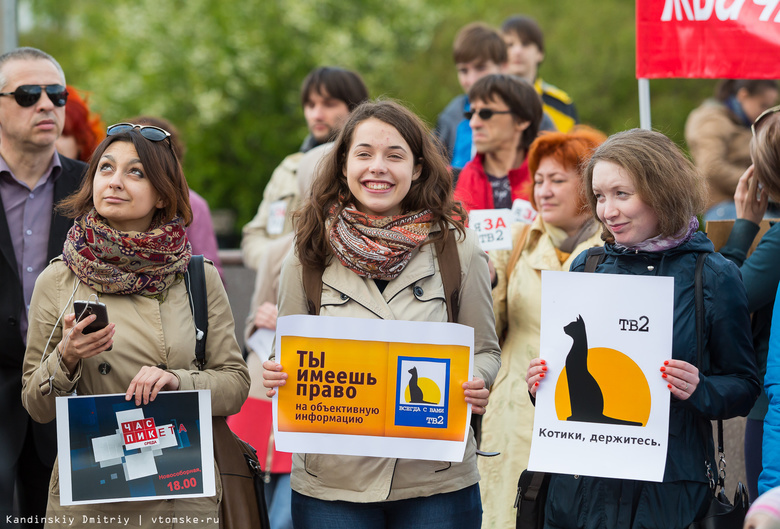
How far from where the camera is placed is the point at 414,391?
3262mm

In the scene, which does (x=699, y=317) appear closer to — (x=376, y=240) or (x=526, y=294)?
(x=376, y=240)

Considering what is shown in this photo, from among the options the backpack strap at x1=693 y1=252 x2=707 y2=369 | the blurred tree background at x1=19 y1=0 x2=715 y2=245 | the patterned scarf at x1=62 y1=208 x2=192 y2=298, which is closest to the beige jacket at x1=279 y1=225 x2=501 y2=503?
the patterned scarf at x1=62 y1=208 x2=192 y2=298

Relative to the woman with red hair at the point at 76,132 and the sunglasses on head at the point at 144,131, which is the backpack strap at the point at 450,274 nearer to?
the sunglasses on head at the point at 144,131

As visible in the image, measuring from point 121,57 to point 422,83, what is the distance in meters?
9.96

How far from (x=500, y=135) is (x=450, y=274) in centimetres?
212

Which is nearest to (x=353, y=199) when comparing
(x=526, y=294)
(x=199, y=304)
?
(x=199, y=304)

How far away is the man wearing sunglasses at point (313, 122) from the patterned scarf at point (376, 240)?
8.75 feet

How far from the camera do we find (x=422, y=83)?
2312 cm

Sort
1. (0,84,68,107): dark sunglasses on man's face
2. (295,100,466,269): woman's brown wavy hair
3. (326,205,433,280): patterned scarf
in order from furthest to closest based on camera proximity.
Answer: (0,84,68,107): dark sunglasses on man's face → (295,100,466,269): woman's brown wavy hair → (326,205,433,280): patterned scarf

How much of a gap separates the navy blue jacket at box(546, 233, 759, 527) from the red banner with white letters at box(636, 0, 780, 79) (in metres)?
1.66

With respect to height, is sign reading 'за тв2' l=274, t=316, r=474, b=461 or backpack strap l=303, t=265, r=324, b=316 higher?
backpack strap l=303, t=265, r=324, b=316

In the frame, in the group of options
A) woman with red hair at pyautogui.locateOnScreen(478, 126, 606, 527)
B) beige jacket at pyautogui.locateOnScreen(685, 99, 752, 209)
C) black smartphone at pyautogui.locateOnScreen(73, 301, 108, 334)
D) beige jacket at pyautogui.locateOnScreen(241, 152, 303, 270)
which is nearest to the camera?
black smartphone at pyautogui.locateOnScreen(73, 301, 108, 334)

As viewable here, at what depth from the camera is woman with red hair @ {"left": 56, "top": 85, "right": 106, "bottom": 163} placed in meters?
5.58

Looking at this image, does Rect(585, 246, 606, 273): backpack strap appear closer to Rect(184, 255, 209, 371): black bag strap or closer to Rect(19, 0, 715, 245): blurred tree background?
Rect(184, 255, 209, 371): black bag strap
